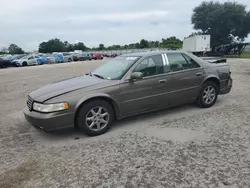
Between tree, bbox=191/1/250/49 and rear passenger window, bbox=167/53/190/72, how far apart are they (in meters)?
40.0

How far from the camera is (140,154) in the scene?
138 inches

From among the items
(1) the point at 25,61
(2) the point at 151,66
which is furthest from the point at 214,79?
(1) the point at 25,61

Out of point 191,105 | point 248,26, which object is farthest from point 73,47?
point 191,105

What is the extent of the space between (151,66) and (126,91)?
878 millimetres

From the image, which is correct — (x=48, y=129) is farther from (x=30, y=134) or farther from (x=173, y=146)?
(x=173, y=146)

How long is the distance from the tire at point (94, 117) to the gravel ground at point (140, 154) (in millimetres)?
147

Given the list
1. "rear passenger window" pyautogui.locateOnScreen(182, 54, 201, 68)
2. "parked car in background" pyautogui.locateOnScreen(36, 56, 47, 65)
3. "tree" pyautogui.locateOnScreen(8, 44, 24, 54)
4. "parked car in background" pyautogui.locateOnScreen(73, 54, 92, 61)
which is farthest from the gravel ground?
"tree" pyautogui.locateOnScreen(8, 44, 24, 54)

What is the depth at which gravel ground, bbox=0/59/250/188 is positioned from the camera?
289 centimetres

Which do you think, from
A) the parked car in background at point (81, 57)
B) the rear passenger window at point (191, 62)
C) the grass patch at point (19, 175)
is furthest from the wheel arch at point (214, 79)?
the parked car in background at point (81, 57)

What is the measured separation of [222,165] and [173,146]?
0.84m

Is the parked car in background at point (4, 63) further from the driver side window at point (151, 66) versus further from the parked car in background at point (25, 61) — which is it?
the driver side window at point (151, 66)

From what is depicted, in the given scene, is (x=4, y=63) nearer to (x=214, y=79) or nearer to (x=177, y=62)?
(x=177, y=62)

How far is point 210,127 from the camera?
4.50 m

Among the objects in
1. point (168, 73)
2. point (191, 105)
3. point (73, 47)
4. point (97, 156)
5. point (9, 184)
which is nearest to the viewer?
point (9, 184)
